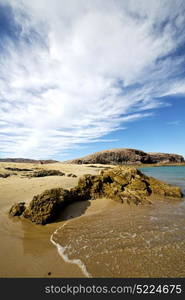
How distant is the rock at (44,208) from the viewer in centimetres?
498

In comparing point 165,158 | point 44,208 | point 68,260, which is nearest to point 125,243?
point 68,260

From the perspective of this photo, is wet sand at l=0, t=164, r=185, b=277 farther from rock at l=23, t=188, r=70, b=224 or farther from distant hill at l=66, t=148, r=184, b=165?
distant hill at l=66, t=148, r=184, b=165

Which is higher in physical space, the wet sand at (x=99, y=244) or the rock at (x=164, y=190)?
the rock at (x=164, y=190)

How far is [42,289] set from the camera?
2592 millimetres

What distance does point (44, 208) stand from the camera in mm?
5129

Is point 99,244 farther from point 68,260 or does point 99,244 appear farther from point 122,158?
point 122,158

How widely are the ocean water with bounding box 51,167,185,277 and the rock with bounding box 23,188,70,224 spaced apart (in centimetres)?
64

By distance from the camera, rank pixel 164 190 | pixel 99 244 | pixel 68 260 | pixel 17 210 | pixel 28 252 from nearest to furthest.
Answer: pixel 68 260 < pixel 28 252 < pixel 99 244 < pixel 17 210 < pixel 164 190

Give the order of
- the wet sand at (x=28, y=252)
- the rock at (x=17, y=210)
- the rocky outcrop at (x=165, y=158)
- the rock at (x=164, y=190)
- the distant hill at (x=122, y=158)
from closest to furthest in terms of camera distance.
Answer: the wet sand at (x=28, y=252)
the rock at (x=17, y=210)
the rock at (x=164, y=190)
the distant hill at (x=122, y=158)
the rocky outcrop at (x=165, y=158)

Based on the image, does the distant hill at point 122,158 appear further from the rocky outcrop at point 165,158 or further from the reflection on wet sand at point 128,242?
the reflection on wet sand at point 128,242

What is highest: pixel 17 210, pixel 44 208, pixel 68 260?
pixel 44 208

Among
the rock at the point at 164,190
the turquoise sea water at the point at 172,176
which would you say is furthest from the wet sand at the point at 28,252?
the turquoise sea water at the point at 172,176

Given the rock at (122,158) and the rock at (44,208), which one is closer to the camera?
the rock at (44,208)

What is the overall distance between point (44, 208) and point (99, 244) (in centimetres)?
231
